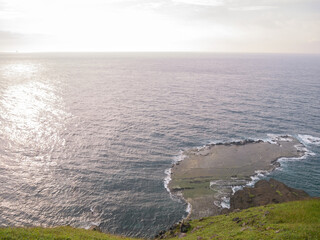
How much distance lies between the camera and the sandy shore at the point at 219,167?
163 feet

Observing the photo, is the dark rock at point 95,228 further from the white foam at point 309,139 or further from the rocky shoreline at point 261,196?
the white foam at point 309,139

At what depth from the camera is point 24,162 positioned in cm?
5969

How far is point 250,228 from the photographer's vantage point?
1344 inches

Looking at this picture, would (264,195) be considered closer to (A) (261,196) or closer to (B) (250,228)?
(A) (261,196)

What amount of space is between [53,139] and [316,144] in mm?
88607

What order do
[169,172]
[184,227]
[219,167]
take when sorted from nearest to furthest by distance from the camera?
[184,227] < [169,172] < [219,167]

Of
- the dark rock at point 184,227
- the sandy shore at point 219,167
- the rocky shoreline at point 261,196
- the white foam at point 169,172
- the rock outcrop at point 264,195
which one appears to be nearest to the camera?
the dark rock at point 184,227

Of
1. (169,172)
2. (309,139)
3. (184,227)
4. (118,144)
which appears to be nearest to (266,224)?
(184,227)

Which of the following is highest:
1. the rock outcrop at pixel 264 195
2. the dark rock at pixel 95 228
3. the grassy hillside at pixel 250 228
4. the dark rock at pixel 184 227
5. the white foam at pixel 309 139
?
the white foam at pixel 309 139

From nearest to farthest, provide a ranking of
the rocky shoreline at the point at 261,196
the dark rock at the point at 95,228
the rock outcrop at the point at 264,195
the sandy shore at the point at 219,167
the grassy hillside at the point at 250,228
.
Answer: the grassy hillside at the point at 250,228, the dark rock at the point at 95,228, the rocky shoreline at the point at 261,196, the rock outcrop at the point at 264,195, the sandy shore at the point at 219,167

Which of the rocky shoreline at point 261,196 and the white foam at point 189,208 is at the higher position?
the rocky shoreline at point 261,196

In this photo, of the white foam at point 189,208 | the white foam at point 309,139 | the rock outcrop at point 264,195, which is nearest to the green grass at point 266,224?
the white foam at point 189,208

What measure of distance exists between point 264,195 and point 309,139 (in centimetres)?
4136

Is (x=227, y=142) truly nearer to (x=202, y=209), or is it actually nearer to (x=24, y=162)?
(x=202, y=209)
